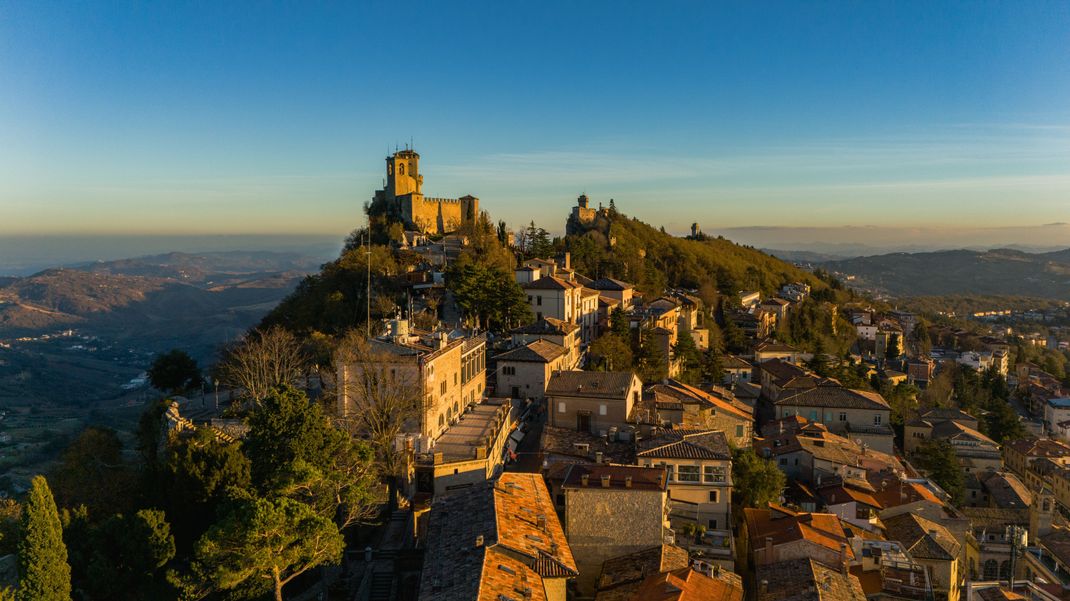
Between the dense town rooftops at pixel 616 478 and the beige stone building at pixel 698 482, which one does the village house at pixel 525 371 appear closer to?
the beige stone building at pixel 698 482

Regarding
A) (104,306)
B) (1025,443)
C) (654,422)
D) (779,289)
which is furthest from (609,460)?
(104,306)

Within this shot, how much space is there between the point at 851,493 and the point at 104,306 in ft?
608

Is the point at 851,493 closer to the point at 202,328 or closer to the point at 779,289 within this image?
the point at 779,289

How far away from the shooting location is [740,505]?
2664cm

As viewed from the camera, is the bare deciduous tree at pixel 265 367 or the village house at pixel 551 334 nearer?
the bare deciduous tree at pixel 265 367

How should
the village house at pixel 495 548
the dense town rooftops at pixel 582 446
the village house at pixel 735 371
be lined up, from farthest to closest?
the village house at pixel 735 371, the dense town rooftops at pixel 582 446, the village house at pixel 495 548

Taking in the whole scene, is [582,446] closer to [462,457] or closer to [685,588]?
[462,457]

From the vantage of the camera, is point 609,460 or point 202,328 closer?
point 609,460

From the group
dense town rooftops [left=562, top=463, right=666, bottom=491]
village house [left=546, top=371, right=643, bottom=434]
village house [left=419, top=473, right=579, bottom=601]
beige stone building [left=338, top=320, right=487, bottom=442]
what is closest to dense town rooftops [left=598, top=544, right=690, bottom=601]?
village house [left=419, top=473, right=579, bottom=601]

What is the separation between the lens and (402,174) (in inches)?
2506

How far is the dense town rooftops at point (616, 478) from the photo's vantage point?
19.8m

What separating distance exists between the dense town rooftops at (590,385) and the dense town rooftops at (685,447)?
4.56 metres

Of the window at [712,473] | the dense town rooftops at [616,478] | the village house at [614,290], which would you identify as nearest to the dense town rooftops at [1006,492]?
the window at [712,473]

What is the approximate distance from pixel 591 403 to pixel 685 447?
7062mm
